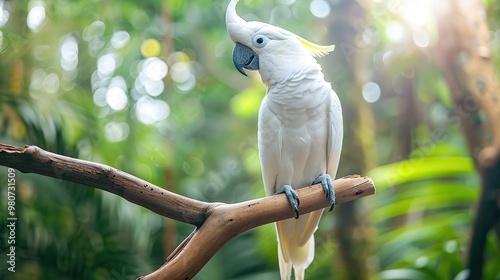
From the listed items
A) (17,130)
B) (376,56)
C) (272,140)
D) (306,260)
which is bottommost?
(306,260)

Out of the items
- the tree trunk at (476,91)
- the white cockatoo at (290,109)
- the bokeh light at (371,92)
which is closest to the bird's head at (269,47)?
the white cockatoo at (290,109)

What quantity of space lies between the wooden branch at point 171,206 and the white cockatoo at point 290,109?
169 millimetres

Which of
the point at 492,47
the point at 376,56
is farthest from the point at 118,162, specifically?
the point at 492,47

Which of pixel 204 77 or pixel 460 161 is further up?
pixel 204 77

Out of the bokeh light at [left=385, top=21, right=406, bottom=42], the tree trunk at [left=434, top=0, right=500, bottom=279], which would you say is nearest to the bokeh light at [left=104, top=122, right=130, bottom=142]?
the bokeh light at [left=385, top=21, right=406, bottom=42]

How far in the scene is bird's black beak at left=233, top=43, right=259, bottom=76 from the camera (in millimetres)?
1530

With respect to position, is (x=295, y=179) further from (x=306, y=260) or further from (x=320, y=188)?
(x=306, y=260)

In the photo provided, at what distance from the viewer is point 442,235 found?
2521mm

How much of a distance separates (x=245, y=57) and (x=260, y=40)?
7 cm

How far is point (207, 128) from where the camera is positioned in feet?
9.10

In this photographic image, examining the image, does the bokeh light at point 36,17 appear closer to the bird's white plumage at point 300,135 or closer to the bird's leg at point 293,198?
the bird's white plumage at point 300,135

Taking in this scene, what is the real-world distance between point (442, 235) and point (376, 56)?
0.96 metres

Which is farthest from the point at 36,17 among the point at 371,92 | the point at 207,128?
the point at 371,92

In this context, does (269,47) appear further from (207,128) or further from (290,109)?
(207,128)
